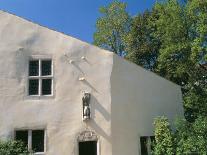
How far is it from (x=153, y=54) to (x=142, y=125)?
12.7 metres

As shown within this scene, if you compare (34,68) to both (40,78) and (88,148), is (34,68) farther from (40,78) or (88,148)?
(88,148)

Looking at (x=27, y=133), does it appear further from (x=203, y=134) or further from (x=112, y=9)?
(x=112, y=9)

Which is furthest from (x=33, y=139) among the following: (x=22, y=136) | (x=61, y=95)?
(x=61, y=95)

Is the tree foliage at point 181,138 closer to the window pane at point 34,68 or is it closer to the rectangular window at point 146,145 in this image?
the rectangular window at point 146,145

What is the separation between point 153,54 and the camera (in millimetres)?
29172

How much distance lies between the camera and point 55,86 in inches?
628

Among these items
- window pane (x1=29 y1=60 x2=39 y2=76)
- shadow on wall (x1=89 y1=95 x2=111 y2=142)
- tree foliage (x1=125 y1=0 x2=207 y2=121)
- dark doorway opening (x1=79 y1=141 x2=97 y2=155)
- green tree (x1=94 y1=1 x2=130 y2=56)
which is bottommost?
dark doorway opening (x1=79 y1=141 x2=97 y2=155)

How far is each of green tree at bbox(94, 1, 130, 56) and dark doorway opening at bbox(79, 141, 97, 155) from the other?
20648mm

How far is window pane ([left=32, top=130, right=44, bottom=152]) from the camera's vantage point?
50.4ft

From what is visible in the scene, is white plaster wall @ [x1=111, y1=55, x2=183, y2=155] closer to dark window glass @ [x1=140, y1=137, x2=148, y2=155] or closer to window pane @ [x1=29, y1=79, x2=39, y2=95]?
dark window glass @ [x1=140, y1=137, x2=148, y2=155]

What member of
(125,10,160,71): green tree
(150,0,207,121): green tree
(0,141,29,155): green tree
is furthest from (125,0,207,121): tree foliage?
(0,141,29,155): green tree

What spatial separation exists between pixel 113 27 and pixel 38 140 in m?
22.9

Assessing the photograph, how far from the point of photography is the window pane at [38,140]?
50.4ft

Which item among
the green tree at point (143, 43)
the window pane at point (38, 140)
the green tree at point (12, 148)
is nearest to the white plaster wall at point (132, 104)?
the window pane at point (38, 140)
